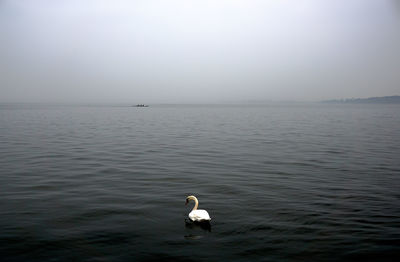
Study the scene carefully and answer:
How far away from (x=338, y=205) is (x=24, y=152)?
84.0 ft

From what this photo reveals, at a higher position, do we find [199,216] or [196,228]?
[199,216]

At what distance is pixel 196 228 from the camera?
12.2 m

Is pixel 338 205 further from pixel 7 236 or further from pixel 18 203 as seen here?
pixel 18 203

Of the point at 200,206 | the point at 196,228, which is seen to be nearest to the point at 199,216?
the point at 196,228

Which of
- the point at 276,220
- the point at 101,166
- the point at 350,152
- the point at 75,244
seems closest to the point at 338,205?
the point at 276,220

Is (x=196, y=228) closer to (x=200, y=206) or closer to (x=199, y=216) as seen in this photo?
(x=199, y=216)

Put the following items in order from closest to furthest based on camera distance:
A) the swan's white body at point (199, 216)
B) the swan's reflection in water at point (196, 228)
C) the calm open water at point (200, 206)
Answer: the calm open water at point (200, 206) → the swan's reflection in water at point (196, 228) → the swan's white body at point (199, 216)

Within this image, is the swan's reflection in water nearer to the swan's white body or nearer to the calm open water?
the calm open water

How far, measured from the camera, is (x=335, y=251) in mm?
10578

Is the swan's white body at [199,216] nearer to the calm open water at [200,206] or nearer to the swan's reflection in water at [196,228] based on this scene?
the swan's reflection in water at [196,228]

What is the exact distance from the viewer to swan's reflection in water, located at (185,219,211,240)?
11.6 m

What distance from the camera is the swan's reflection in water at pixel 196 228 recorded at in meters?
11.6

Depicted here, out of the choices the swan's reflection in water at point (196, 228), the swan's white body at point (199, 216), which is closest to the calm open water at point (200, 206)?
the swan's reflection in water at point (196, 228)

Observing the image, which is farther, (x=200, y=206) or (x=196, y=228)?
(x=200, y=206)
